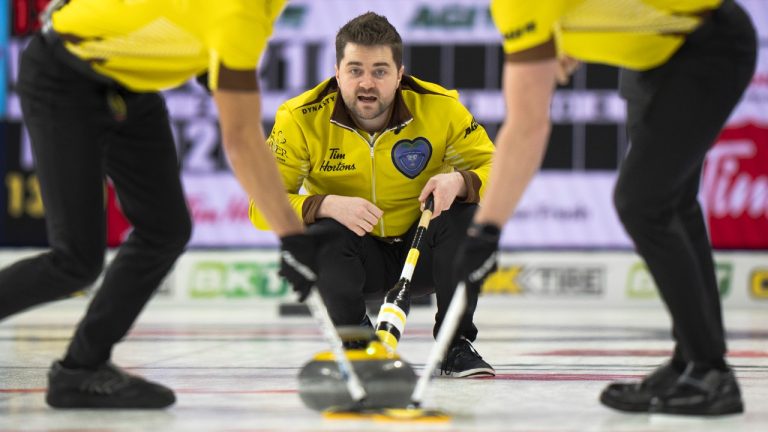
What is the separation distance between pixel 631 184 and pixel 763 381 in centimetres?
118

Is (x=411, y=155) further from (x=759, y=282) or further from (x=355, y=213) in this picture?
(x=759, y=282)

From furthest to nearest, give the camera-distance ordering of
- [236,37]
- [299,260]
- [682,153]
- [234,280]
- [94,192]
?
[234,280] → [94,192] → [682,153] → [299,260] → [236,37]

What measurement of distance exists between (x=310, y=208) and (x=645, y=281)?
5422 millimetres

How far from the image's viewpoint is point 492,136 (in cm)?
857

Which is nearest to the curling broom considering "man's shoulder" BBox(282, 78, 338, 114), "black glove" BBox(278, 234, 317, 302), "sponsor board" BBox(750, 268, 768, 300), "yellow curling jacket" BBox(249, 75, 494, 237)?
"yellow curling jacket" BBox(249, 75, 494, 237)

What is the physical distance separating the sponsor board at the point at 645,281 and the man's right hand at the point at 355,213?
527 centimetres

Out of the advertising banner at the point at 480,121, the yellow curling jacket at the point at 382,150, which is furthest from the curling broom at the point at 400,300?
the advertising banner at the point at 480,121

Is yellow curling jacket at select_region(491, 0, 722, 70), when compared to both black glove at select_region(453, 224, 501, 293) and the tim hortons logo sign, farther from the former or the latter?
the tim hortons logo sign

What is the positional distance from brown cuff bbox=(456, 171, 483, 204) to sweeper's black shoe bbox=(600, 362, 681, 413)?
3.53ft

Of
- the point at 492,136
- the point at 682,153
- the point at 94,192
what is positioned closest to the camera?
the point at 682,153

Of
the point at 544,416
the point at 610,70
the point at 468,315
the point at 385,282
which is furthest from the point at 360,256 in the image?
the point at 610,70

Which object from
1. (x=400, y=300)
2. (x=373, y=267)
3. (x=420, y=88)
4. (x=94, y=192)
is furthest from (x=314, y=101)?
(x=94, y=192)

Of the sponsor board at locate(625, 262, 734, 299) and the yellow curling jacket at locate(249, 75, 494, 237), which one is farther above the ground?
the yellow curling jacket at locate(249, 75, 494, 237)

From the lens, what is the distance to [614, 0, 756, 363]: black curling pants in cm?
295
